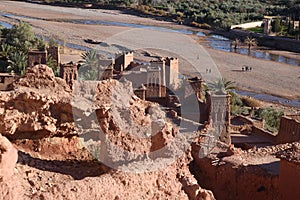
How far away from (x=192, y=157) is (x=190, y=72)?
2647 cm

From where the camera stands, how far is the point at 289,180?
8.14 meters

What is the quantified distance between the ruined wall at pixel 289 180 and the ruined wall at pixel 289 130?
18.6 ft

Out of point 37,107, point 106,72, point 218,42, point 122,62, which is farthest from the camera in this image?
point 218,42

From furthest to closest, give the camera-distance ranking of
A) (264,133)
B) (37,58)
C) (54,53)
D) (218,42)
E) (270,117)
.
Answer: (218,42), (54,53), (270,117), (37,58), (264,133)

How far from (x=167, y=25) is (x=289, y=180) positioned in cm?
5412

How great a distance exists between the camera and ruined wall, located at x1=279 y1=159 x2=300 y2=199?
26.3 ft

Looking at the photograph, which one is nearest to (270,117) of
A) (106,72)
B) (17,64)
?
(106,72)

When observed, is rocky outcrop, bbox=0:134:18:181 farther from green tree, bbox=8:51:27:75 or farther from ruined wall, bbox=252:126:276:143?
green tree, bbox=8:51:27:75

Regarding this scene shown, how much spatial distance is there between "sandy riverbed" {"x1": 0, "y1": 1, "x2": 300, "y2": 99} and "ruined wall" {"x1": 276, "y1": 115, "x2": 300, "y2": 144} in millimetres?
18195

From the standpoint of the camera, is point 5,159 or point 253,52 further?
point 253,52

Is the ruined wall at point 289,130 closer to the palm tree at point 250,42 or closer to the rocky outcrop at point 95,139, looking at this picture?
the rocky outcrop at point 95,139

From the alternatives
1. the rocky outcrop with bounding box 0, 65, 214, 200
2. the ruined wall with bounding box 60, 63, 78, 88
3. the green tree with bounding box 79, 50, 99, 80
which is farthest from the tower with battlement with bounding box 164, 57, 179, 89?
the rocky outcrop with bounding box 0, 65, 214, 200

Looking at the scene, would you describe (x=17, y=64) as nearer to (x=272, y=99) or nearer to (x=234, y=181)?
(x=272, y=99)

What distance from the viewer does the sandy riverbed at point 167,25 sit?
35000 mm
